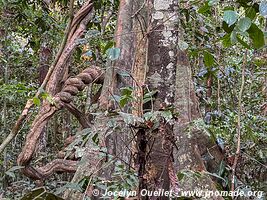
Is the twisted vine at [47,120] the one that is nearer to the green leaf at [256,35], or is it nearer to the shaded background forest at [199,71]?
the shaded background forest at [199,71]

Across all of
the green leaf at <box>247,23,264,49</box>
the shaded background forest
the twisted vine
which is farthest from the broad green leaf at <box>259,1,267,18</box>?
the twisted vine

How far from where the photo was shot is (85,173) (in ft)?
4.91

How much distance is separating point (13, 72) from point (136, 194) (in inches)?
118

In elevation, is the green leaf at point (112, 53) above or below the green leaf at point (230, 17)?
below

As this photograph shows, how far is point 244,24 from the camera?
1048 mm

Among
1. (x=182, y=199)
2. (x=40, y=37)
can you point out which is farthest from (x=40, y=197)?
(x=40, y=37)

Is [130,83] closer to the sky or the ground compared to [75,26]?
closer to the ground

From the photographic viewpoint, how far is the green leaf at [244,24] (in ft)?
3.42

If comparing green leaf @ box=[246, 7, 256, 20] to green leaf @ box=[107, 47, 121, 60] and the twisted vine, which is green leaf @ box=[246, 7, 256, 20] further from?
the twisted vine

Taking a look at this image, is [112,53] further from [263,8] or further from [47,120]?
[47,120]

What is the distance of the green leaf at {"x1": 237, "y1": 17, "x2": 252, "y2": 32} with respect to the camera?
1.04 metres

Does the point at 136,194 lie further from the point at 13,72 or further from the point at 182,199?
the point at 13,72

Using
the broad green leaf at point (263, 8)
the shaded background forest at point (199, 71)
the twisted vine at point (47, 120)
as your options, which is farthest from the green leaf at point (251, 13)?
the twisted vine at point (47, 120)

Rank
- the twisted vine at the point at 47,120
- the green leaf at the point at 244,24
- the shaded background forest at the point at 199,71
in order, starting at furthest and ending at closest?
the shaded background forest at the point at 199,71, the twisted vine at the point at 47,120, the green leaf at the point at 244,24
